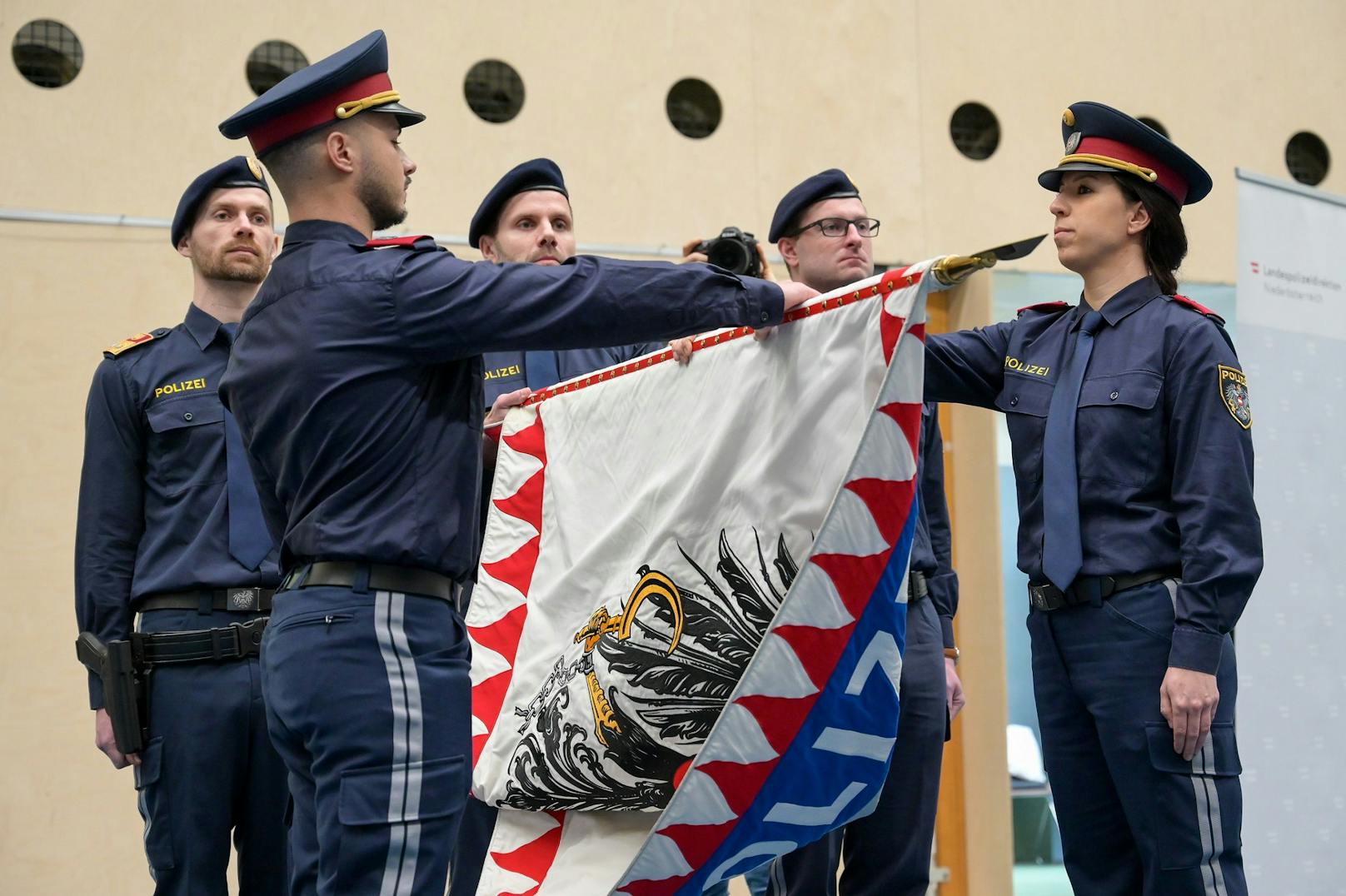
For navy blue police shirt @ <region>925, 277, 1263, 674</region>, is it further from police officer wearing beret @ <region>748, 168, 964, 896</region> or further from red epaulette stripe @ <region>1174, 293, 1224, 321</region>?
police officer wearing beret @ <region>748, 168, 964, 896</region>

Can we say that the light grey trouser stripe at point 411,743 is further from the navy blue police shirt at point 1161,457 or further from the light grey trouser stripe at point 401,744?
the navy blue police shirt at point 1161,457

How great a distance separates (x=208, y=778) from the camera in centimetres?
266

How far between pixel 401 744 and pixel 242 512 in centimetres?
102

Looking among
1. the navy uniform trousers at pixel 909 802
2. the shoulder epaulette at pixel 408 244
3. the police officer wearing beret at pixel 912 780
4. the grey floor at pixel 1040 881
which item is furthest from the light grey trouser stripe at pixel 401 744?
the grey floor at pixel 1040 881

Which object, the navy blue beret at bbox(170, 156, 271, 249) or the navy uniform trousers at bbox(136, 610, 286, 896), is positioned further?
the navy blue beret at bbox(170, 156, 271, 249)

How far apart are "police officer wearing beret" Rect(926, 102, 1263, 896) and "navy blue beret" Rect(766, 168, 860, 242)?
22.4 inches

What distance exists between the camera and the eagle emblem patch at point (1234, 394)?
2312 millimetres

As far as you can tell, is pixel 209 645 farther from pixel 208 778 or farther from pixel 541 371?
pixel 541 371

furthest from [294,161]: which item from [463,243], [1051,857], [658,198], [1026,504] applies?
[1051,857]

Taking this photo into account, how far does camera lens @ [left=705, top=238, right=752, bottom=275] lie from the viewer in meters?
2.83

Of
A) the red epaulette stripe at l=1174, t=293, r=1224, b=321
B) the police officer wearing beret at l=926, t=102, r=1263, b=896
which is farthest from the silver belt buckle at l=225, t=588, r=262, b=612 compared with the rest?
the red epaulette stripe at l=1174, t=293, r=1224, b=321

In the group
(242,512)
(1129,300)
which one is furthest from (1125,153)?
(242,512)

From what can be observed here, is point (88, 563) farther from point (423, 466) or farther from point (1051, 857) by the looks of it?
point (1051, 857)

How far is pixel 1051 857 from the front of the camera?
589cm
